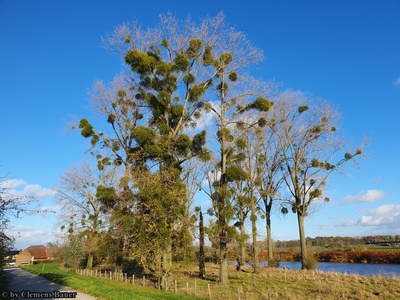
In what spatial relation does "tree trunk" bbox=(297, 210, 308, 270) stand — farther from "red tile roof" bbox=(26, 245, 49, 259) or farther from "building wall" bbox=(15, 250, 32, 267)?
"red tile roof" bbox=(26, 245, 49, 259)

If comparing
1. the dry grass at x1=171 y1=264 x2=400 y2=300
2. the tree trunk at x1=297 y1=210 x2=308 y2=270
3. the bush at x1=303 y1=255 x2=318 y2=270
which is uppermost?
the tree trunk at x1=297 y1=210 x2=308 y2=270

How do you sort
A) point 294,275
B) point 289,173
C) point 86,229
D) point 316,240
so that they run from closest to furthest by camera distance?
point 294,275 < point 289,173 < point 86,229 < point 316,240

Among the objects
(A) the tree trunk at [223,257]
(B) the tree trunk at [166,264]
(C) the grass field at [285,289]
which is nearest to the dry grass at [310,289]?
(C) the grass field at [285,289]

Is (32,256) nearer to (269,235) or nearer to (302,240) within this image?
(269,235)

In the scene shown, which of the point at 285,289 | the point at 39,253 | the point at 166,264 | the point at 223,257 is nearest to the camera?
the point at 285,289

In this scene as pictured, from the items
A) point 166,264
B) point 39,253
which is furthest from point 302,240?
point 39,253

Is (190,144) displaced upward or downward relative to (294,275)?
upward

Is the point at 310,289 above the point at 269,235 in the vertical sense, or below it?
below

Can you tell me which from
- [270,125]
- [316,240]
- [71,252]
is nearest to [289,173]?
[270,125]

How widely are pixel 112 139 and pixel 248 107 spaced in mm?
8989

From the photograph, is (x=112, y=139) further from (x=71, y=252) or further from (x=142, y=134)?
(x=71, y=252)

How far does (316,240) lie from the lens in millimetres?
70750

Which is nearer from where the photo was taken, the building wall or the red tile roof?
the building wall

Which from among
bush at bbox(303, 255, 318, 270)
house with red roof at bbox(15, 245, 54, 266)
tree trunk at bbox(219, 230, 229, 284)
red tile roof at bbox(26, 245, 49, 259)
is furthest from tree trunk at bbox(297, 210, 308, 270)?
red tile roof at bbox(26, 245, 49, 259)
